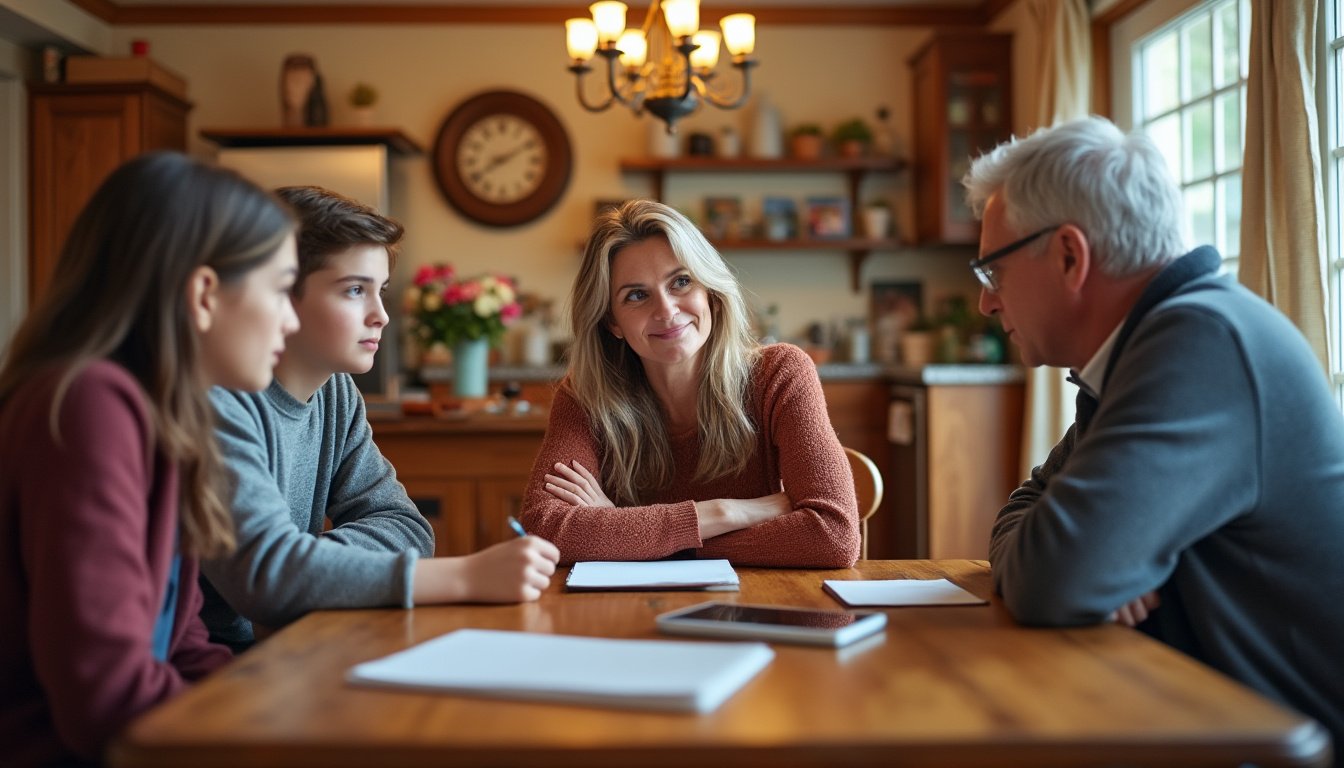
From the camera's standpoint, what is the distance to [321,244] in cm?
176

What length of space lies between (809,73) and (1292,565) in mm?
4673

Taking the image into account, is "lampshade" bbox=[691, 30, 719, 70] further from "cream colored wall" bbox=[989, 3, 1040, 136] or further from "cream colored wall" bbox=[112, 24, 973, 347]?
"cream colored wall" bbox=[112, 24, 973, 347]

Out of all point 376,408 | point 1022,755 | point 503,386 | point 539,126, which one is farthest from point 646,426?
point 539,126

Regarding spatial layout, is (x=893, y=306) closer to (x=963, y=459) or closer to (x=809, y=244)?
(x=809, y=244)

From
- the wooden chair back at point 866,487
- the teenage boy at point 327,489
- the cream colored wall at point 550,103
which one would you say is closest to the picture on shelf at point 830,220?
the cream colored wall at point 550,103

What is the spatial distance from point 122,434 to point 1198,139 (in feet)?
11.8

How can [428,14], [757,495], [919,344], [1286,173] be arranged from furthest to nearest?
1. [428,14]
2. [919,344]
3. [1286,173]
4. [757,495]

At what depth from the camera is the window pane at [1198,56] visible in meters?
3.69

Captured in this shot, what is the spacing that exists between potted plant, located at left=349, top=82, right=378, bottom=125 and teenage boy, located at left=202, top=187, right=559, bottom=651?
3860 millimetres

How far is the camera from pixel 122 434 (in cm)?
108

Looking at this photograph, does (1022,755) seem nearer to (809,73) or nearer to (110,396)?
(110,396)

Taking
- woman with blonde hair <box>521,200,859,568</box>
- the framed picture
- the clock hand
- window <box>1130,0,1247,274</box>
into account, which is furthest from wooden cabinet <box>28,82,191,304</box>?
window <box>1130,0,1247,274</box>

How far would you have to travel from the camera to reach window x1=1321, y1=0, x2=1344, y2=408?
2883 mm

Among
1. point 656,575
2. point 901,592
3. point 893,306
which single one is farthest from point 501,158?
point 901,592
